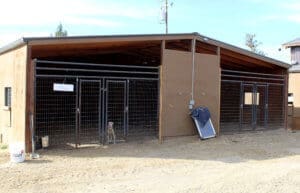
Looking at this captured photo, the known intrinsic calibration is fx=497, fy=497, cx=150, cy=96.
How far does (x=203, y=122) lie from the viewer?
1655 centimetres

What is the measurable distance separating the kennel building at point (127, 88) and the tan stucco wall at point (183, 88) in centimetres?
3

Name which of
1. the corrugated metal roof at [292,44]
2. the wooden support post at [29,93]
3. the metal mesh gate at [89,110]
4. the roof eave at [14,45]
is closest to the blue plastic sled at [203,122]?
the metal mesh gate at [89,110]

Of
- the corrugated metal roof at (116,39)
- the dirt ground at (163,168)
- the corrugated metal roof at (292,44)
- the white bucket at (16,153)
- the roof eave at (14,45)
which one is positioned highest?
the corrugated metal roof at (292,44)

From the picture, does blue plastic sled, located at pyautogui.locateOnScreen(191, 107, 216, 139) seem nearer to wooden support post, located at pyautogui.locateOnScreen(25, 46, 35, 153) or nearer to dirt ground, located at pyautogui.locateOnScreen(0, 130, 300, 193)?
dirt ground, located at pyautogui.locateOnScreen(0, 130, 300, 193)

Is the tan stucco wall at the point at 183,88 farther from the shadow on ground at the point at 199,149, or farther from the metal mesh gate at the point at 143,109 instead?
the metal mesh gate at the point at 143,109

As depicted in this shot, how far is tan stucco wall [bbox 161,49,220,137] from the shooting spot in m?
15.9

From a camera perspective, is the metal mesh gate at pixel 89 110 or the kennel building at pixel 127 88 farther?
the metal mesh gate at pixel 89 110

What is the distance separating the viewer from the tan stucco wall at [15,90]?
43.9ft

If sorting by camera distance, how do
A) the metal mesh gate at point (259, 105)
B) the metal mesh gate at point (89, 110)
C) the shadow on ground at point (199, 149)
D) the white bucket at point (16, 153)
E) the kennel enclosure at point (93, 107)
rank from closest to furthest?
the white bucket at point (16, 153), the shadow on ground at point (199, 149), the kennel enclosure at point (93, 107), the metal mesh gate at point (89, 110), the metal mesh gate at point (259, 105)

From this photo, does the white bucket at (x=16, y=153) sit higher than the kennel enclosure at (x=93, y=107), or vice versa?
the kennel enclosure at (x=93, y=107)

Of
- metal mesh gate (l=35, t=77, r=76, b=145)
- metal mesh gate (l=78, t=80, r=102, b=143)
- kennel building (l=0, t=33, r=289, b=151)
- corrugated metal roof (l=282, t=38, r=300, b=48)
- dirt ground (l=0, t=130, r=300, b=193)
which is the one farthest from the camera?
corrugated metal roof (l=282, t=38, r=300, b=48)

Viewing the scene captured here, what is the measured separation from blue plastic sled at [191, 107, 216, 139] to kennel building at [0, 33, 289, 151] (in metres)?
0.32

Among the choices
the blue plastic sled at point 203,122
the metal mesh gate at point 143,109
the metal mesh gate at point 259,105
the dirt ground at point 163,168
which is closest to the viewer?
the dirt ground at point 163,168

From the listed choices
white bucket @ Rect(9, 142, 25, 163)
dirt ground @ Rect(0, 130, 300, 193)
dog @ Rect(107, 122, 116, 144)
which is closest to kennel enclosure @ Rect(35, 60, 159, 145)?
dog @ Rect(107, 122, 116, 144)
